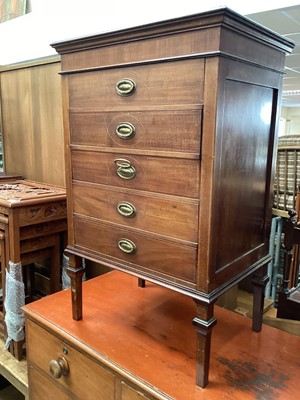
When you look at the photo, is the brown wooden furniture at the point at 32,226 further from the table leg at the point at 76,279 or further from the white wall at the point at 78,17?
the white wall at the point at 78,17

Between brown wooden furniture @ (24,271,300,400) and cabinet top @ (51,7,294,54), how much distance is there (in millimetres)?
874

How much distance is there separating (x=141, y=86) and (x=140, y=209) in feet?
1.06

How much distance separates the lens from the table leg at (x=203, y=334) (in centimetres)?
88

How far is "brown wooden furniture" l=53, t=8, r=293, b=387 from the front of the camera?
800mm

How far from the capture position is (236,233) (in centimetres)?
95

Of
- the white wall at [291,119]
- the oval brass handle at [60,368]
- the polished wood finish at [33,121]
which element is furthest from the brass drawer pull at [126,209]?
the white wall at [291,119]

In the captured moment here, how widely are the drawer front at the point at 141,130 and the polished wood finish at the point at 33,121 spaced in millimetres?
925

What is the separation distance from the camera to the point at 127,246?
1010mm

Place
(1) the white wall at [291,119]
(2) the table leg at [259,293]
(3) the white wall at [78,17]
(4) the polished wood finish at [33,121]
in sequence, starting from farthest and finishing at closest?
1. (1) the white wall at [291,119]
2. (4) the polished wood finish at [33,121]
3. (3) the white wall at [78,17]
4. (2) the table leg at [259,293]

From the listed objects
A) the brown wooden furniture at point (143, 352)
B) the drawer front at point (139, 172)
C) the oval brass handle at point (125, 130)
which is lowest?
the brown wooden furniture at point (143, 352)

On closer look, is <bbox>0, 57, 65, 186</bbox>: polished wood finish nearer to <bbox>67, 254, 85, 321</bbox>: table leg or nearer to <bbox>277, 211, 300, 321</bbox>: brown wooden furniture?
<bbox>67, 254, 85, 321</bbox>: table leg

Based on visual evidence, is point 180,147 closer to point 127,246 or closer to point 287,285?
point 127,246

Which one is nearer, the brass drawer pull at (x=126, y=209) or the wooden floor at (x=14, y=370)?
the brass drawer pull at (x=126, y=209)

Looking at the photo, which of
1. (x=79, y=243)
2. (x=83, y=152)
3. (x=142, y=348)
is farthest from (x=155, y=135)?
(x=142, y=348)
